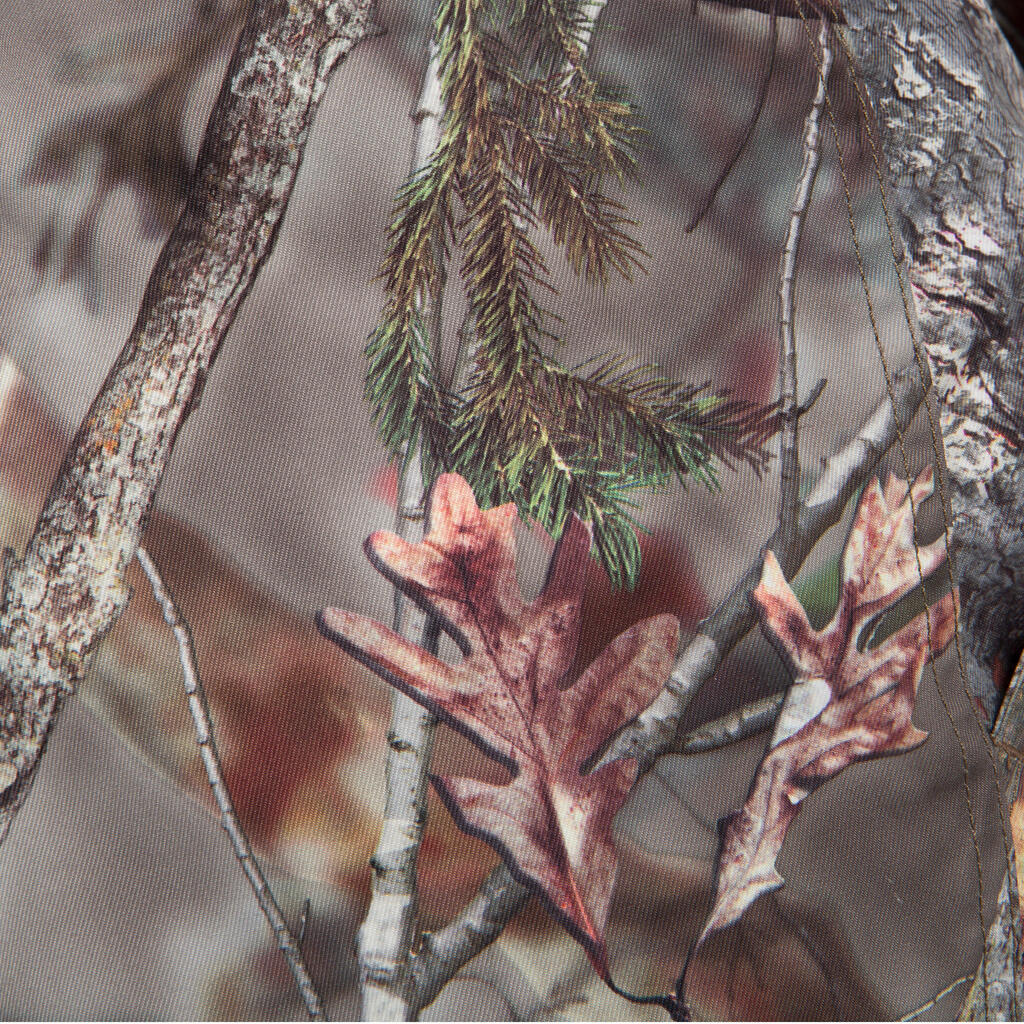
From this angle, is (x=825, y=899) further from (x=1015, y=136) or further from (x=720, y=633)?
(x=1015, y=136)

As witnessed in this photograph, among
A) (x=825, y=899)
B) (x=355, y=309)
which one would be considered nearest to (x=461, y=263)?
(x=355, y=309)

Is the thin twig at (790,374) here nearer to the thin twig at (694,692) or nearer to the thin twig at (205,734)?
the thin twig at (694,692)

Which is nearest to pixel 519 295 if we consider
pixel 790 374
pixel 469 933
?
pixel 790 374

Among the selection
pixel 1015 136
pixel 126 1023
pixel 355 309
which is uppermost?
pixel 1015 136

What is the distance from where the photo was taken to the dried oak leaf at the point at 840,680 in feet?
1.01

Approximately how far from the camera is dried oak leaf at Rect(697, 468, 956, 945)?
0.31m

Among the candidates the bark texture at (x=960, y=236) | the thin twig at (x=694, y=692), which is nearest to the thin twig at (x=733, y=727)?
the thin twig at (x=694, y=692)

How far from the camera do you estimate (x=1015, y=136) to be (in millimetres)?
381

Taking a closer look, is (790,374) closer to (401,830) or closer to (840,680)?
(840,680)

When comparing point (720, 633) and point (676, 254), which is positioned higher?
point (676, 254)

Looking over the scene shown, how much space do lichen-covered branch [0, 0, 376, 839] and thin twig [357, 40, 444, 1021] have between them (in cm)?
7

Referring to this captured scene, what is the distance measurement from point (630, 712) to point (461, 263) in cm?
17

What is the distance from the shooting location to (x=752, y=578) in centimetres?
31

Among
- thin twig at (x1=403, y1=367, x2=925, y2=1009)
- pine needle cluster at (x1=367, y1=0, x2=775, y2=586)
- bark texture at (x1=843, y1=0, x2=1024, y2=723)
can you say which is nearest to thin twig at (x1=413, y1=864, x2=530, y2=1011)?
thin twig at (x1=403, y1=367, x2=925, y2=1009)
